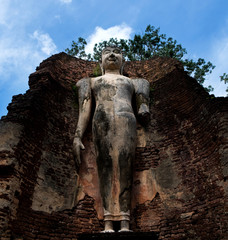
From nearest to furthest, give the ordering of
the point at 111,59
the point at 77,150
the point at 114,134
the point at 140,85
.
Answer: the point at 114,134
the point at 77,150
the point at 140,85
the point at 111,59

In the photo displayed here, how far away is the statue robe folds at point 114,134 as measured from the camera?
16.8ft

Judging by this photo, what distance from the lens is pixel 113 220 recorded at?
4938 millimetres

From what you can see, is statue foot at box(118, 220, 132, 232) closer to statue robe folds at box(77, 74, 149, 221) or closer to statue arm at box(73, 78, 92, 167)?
statue robe folds at box(77, 74, 149, 221)

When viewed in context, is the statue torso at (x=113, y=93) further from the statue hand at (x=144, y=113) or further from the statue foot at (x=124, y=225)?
the statue foot at (x=124, y=225)

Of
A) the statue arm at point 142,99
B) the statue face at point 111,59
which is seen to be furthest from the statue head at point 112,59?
the statue arm at point 142,99

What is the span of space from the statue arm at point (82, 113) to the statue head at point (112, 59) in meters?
0.62

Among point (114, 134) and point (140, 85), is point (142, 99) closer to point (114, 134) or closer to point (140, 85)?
point (140, 85)

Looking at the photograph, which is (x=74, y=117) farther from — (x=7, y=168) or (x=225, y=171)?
(x=225, y=171)

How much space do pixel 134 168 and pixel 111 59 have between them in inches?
106

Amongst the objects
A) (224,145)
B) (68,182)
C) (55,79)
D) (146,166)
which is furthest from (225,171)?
(55,79)

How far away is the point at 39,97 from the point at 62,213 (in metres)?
2.48

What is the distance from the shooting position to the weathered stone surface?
4.87 metres

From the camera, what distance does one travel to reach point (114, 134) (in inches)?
221

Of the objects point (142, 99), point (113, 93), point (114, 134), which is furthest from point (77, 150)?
point (142, 99)
